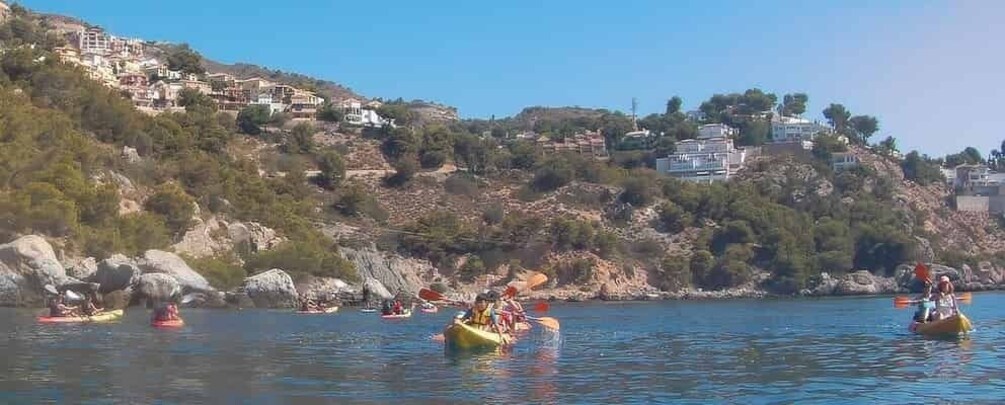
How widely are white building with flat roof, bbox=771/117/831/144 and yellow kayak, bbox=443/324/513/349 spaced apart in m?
148

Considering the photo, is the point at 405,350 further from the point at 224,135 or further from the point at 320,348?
the point at 224,135

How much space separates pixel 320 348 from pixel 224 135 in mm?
70137

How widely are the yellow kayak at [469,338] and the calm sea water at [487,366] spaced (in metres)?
0.59

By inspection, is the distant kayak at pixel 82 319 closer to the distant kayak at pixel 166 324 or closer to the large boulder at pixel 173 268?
the distant kayak at pixel 166 324

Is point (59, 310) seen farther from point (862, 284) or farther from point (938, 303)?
point (862, 284)

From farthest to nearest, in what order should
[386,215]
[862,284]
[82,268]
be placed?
[862,284], [386,215], [82,268]

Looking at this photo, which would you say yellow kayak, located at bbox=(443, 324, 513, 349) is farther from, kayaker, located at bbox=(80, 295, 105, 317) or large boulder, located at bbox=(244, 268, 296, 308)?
large boulder, located at bbox=(244, 268, 296, 308)

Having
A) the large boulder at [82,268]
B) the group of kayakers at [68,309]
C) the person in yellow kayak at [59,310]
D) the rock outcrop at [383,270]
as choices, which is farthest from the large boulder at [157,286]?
the rock outcrop at [383,270]

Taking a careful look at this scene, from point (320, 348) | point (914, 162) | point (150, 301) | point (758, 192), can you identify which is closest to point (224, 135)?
point (150, 301)

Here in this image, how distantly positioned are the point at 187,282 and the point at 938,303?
1513 inches

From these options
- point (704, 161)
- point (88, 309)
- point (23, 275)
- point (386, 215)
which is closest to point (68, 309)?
point (88, 309)

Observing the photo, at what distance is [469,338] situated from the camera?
28.8 metres

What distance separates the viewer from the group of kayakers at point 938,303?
1404 inches

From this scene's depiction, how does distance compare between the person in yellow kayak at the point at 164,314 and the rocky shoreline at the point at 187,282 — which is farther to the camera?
the rocky shoreline at the point at 187,282
